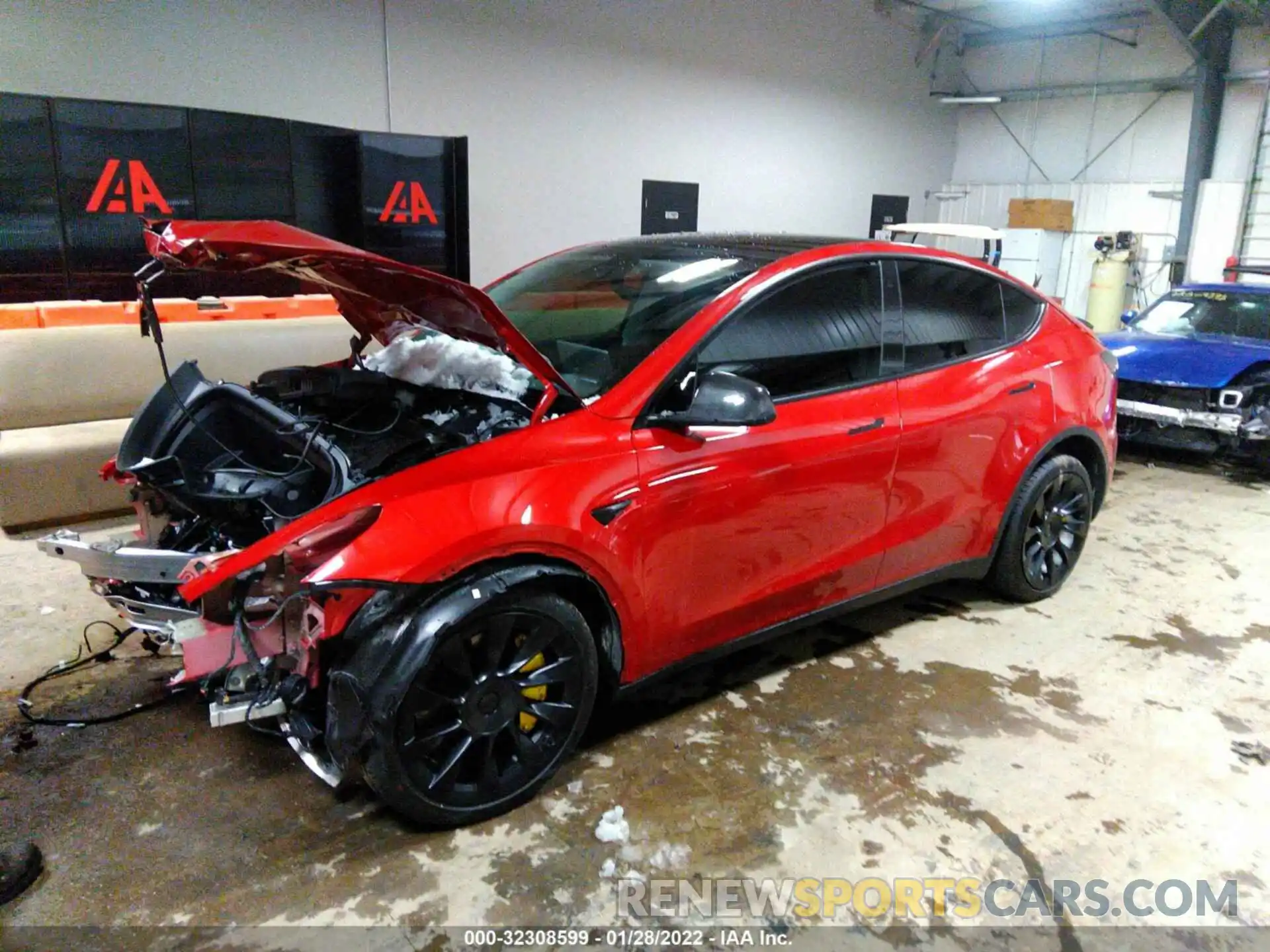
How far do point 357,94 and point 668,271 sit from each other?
5.42 m

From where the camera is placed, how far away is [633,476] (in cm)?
219

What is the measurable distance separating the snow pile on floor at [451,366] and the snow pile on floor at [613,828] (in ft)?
3.79

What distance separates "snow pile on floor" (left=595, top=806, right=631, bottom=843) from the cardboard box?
12.2 meters

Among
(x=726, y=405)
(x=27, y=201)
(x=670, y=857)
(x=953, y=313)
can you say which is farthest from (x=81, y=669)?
(x=27, y=201)

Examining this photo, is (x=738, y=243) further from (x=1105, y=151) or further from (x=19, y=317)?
(x=1105, y=151)

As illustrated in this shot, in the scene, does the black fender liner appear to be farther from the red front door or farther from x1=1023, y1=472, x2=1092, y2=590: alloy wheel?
x1=1023, y1=472, x2=1092, y2=590: alloy wheel

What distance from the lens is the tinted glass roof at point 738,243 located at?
272cm

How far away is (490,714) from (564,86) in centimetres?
757

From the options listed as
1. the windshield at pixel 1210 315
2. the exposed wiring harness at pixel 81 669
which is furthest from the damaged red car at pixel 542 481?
the windshield at pixel 1210 315

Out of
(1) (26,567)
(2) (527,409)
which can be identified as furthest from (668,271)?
(1) (26,567)

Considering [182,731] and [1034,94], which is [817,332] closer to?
[182,731]

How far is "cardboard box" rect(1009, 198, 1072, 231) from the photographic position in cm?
1198

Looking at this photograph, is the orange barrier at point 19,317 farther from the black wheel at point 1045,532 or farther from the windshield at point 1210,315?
the windshield at point 1210,315

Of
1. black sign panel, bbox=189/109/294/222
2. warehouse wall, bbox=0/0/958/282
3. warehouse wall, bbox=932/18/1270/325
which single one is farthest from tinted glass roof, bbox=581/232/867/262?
warehouse wall, bbox=932/18/1270/325
